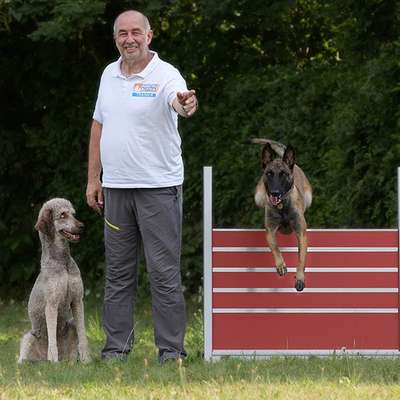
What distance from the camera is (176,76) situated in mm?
7293

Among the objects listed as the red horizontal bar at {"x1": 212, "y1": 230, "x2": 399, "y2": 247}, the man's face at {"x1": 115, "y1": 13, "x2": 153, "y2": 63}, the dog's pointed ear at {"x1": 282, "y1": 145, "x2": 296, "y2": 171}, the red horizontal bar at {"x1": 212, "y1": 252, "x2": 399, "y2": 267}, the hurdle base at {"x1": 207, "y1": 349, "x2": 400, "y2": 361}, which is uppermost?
the man's face at {"x1": 115, "y1": 13, "x2": 153, "y2": 63}

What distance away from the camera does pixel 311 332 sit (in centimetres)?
775

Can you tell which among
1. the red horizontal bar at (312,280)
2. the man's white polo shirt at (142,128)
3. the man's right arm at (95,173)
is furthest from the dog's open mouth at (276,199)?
the man's right arm at (95,173)

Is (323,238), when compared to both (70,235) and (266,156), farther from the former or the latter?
(70,235)

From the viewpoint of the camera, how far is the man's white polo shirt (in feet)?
23.8

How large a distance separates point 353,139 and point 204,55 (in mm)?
3315

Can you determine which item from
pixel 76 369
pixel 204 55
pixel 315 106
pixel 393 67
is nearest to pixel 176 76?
pixel 76 369

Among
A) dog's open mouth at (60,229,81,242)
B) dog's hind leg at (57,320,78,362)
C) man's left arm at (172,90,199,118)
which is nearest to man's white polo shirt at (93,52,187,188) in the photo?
man's left arm at (172,90,199,118)

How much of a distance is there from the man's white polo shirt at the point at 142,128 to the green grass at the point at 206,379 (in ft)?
3.88

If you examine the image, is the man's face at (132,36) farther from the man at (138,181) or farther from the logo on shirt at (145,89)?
the logo on shirt at (145,89)

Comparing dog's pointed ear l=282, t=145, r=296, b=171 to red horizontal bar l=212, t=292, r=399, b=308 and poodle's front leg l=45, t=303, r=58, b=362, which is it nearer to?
red horizontal bar l=212, t=292, r=399, b=308

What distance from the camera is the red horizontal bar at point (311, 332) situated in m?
7.74

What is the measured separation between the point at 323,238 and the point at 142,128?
1453 millimetres

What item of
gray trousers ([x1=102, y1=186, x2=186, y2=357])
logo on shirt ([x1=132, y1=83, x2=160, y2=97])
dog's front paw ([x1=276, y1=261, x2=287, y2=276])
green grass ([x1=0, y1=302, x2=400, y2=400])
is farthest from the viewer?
dog's front paw ([x1=276, y1=261, x2=287, y2=276])
